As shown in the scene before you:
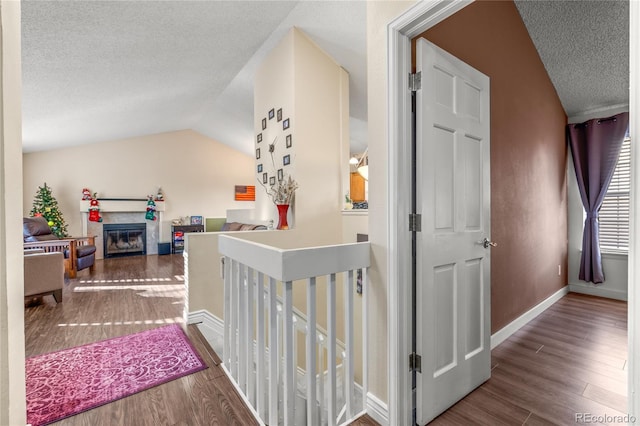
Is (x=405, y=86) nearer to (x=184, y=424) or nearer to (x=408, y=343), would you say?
(x=408, y=343)

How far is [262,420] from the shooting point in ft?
5.16

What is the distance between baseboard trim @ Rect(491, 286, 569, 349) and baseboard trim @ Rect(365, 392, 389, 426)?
1.32 metres

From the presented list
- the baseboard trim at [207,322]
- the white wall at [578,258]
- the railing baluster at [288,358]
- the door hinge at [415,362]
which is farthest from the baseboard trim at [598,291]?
the baseboard trim at [207,322]

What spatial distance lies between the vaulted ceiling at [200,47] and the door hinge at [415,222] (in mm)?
2127

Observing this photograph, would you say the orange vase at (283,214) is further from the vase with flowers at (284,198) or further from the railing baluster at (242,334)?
the railing baluster at (242,334)

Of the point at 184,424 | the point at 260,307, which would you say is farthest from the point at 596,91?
the point at 184,424

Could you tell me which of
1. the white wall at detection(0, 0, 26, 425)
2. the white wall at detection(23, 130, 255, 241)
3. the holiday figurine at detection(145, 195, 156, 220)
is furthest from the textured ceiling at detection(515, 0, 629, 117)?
the holiday figurine at detection(145, 195, 156, 220)

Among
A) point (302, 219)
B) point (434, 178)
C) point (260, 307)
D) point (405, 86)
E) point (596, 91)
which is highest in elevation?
point (596, 91)

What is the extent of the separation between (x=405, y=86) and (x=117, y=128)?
21.2ft

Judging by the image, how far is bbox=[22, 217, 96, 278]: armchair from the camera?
4.58m

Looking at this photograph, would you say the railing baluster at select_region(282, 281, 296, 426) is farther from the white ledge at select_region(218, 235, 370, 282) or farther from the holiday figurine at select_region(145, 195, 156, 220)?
the holiday figurine at select_region(145, 195, 156, 220)

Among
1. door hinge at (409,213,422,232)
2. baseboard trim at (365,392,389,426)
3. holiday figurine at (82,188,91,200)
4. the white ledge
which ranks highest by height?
holiday figurine at (82,188,91,200)

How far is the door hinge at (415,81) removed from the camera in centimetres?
152

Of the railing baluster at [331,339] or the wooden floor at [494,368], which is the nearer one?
the railing baluster at [331,339]
